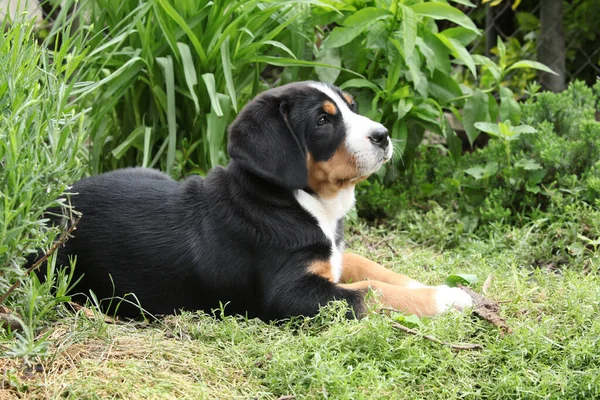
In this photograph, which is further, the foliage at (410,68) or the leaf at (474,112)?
the leaf at (474,112)

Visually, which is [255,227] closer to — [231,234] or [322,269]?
[231,234]

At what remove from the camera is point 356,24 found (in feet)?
17.8

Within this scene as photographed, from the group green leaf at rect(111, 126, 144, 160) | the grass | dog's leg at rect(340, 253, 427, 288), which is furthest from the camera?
green leaf at rect(111, 126, 144, 160)

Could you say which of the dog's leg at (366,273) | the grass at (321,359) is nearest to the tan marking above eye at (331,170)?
the dog's leg at (366,273)

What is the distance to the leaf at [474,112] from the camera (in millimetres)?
5762

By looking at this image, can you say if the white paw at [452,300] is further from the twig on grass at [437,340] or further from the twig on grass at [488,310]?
the twig on grass at [437,340]

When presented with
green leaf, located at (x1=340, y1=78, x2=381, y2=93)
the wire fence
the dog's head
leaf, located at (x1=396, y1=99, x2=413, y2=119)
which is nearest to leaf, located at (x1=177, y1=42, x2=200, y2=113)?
green leaf, located at (x1=340, y1=78, x2=381, y2=93)

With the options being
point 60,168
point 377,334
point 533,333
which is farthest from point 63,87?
point 533,333

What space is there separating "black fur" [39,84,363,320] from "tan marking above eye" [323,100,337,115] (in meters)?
0.03

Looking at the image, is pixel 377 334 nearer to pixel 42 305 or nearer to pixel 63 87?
pixel 42 305

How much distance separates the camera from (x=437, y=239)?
5.37m

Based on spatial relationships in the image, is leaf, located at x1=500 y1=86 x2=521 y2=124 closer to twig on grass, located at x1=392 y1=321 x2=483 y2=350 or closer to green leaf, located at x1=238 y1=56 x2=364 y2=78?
green leaf, located at x1=238 y1=56 x2=364 y2=78

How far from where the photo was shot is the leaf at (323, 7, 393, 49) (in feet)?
17.7

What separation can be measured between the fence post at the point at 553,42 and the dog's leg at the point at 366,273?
3.99m
